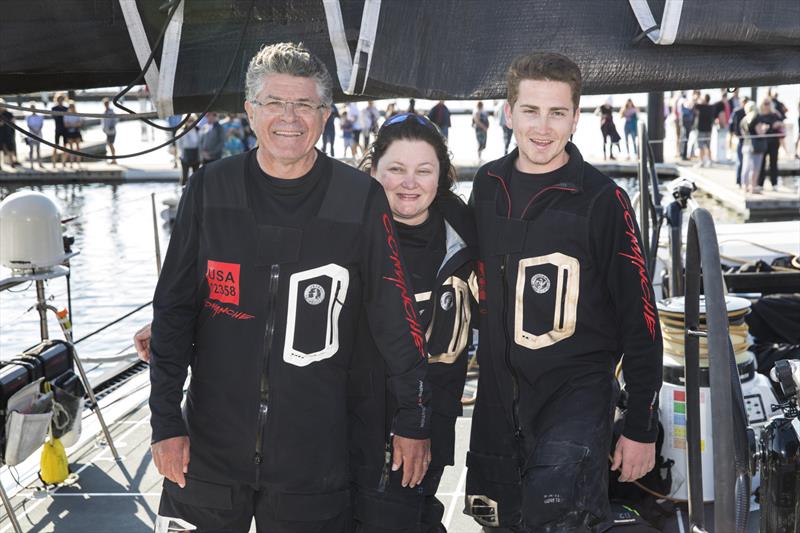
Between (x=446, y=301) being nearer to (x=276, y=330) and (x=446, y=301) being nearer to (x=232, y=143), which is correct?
(x=276, y=330)

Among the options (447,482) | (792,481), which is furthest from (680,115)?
(792,481)

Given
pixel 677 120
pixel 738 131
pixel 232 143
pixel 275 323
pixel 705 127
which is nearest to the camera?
pixel 275 323

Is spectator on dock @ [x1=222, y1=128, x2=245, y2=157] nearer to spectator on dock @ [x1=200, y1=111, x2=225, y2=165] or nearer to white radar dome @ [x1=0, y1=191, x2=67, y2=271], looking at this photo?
spectator on dock @ [x1=200, y1=111, x2=225, y2=165]

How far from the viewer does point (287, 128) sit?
310 centimetres

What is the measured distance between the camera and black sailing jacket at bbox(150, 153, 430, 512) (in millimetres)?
3061

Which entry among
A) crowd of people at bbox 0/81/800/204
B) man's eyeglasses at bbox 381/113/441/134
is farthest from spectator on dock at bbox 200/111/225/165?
man's eyeglasses at bbox 381/113/441/134

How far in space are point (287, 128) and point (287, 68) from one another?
186 mm

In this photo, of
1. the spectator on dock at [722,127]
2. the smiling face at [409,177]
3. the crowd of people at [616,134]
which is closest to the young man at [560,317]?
the smiling face at [409,177]

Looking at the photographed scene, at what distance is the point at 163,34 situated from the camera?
391 cm

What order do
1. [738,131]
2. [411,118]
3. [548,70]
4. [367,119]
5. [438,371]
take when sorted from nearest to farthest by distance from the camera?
[548,70]
[438,371]
[411,118]
[738,131]
[367,119]

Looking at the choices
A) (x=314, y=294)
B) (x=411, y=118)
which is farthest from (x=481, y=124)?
(x=314, y=294)

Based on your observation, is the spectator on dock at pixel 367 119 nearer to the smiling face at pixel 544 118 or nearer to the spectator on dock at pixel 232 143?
the spectator on dock at pixel 232 143

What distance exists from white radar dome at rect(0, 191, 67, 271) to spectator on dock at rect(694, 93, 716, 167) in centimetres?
2131

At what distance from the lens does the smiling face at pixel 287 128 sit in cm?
311
